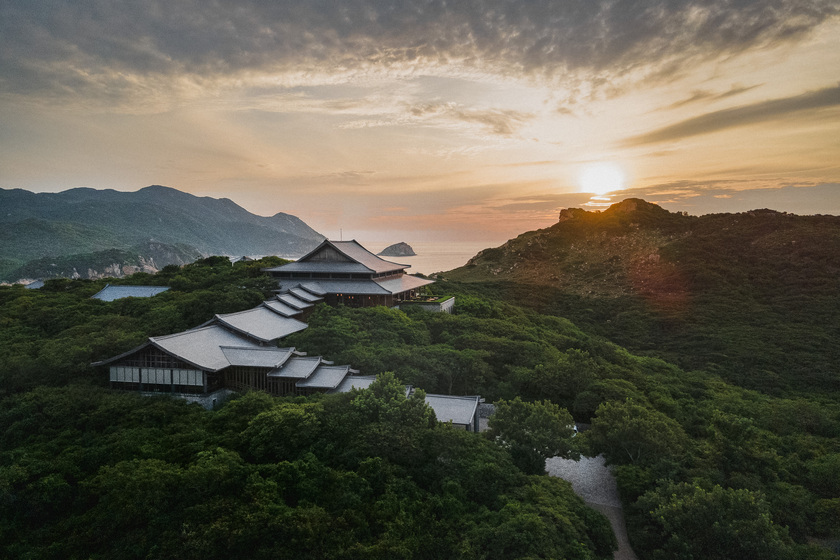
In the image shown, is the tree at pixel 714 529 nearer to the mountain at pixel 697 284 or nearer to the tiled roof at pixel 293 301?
the tiled roof at pixel 293 301

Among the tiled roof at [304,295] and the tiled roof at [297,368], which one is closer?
the tiled roof at [297,368]

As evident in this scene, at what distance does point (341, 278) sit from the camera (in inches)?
1799

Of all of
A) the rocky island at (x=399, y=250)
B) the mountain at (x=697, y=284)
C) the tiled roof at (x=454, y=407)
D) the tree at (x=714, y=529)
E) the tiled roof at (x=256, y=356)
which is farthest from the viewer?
the rocky island at (x=399, y=250)

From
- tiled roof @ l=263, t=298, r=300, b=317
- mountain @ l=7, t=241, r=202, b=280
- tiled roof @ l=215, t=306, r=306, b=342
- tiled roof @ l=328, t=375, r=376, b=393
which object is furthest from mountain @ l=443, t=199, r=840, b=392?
mountain @ l=7, t=241, r=202, b=280

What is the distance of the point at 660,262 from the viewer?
8831cm

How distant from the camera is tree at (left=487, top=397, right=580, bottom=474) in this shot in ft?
69.8

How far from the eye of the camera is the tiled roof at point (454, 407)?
24598 millimetres

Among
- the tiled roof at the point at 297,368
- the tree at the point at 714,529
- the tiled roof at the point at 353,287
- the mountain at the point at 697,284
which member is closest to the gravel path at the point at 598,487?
the tree at the point at 714,529

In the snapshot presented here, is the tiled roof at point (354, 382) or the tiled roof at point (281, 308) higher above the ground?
the tiled roof at point (281, 308)

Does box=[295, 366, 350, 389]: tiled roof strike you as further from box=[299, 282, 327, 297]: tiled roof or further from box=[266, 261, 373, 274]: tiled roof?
box=[266, 261, 373, 274]: tiled roof

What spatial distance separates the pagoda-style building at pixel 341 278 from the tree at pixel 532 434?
22.3 m

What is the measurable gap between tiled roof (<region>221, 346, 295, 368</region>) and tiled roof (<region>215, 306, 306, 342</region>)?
221 centimetres

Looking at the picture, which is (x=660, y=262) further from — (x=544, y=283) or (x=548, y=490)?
(x=548, y=490)

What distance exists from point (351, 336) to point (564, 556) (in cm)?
2043
